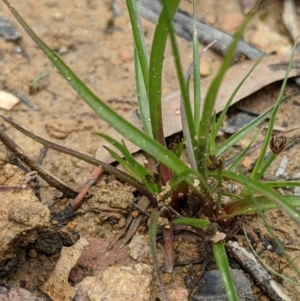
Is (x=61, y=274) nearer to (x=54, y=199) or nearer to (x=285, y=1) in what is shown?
(x=54, y=199)

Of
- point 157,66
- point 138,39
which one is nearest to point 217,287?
point 157,66

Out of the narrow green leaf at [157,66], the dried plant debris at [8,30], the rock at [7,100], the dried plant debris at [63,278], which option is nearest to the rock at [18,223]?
the dried plant debris at [63,278]

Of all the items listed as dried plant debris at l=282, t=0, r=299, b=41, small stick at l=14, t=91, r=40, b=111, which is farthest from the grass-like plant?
dried plant debris at l=282, t=0, r=299, b=41

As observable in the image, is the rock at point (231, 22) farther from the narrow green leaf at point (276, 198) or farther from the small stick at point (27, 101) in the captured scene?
the narrow green leaf at point (276, 198)

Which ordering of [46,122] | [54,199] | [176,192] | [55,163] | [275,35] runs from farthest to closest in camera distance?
1. [275,35]
2. [46,122]
3. [55,163]
4. [54,199]
5. [176,192]

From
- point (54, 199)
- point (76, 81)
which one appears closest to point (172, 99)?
point (54, 199)
